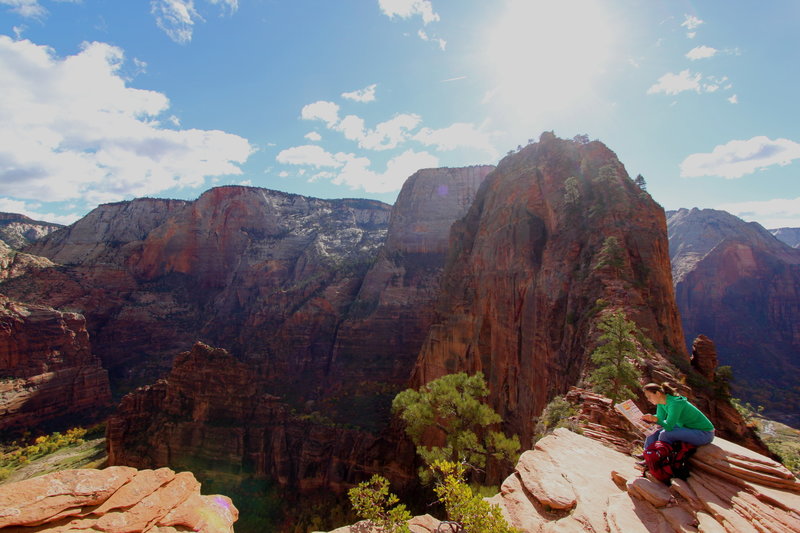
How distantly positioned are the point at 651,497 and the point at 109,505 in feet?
28.9

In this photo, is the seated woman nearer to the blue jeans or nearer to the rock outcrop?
the blue jeans

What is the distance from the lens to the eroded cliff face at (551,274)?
19944 mm

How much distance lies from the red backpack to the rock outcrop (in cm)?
8628

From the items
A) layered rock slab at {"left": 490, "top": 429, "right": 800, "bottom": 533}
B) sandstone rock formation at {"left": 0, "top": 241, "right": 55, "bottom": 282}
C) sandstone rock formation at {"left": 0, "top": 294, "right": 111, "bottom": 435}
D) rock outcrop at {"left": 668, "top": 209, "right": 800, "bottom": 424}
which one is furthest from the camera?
sandstone rock formation at {"left": 0, "top": 241, "right": 55, "bottom": 282}

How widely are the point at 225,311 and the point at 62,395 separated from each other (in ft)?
119

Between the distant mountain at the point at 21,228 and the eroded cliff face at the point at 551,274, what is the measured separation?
16337cm

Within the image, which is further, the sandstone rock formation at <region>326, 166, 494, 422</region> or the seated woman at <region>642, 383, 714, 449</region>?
the sandstone rock formation at <region>326, 166, 494, 422</region>

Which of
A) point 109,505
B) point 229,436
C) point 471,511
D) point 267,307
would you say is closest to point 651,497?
point 471,511

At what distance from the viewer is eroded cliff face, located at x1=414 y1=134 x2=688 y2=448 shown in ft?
65.4

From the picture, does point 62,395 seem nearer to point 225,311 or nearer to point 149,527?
point 225,311

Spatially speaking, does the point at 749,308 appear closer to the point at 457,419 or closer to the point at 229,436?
the point at 457,419

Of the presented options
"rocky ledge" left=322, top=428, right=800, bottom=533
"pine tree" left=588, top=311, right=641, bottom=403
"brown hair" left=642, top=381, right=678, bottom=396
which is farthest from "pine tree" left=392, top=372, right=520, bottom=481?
"brown hair" left=642, top=381, right=678, bottom=396

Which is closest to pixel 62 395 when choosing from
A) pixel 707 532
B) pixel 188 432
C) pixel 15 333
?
pixel 15 333

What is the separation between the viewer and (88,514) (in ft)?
18.7
